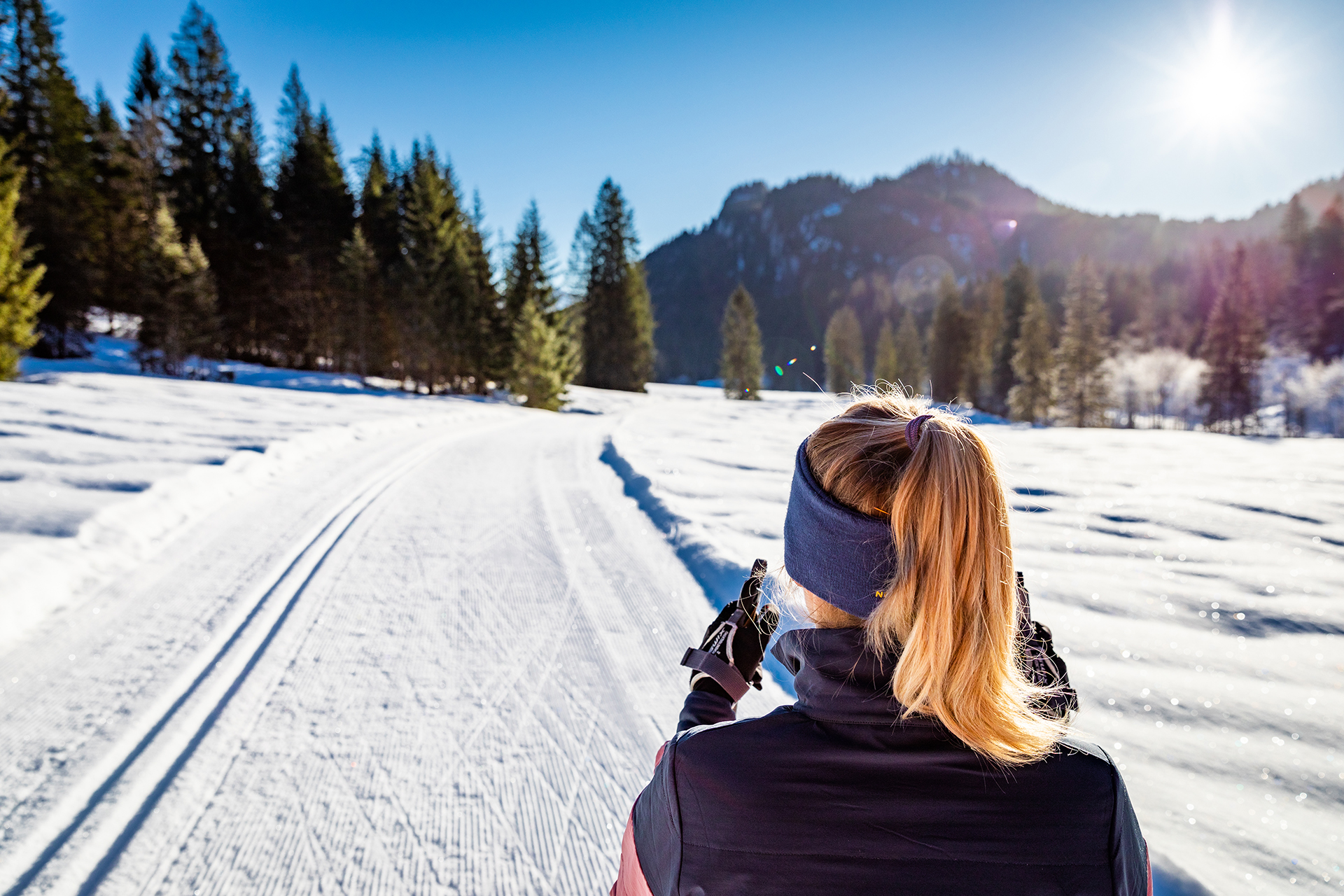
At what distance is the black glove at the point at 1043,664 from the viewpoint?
48.1 inches

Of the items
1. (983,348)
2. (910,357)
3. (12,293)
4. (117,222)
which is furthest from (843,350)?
(12,293)

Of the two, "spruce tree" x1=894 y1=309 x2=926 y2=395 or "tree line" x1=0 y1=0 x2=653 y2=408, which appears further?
"spruce tree" x1=894 y1=309 x2=926 y2=395

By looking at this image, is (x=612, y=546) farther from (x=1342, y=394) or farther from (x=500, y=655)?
(x=1342, y=394)

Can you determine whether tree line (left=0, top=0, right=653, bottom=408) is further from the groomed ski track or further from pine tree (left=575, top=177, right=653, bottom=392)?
the groomed ski track

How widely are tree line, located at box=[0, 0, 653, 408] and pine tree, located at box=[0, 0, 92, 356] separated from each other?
71 millimetres

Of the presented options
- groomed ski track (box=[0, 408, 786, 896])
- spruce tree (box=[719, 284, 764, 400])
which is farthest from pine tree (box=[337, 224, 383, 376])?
groomed ski track (box=[0, 408, 786, 896])

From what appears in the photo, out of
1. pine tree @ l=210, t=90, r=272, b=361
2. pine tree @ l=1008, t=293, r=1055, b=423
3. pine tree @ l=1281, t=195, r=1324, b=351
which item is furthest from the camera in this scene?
pine tree @ l=1281, t=195, r=1324, b=351

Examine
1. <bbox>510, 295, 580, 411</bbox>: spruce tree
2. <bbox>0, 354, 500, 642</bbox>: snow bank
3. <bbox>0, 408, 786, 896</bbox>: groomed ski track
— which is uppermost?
<bbox>510, 295, 580, 411</bbox>: spruce tree

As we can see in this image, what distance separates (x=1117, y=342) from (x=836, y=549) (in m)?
63.6

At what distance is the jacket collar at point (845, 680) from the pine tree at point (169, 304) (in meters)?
30.7

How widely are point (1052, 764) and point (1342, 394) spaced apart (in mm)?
62253

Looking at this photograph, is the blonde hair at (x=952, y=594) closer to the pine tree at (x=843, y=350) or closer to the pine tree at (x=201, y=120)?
the pine tree at (x=201, y=120)

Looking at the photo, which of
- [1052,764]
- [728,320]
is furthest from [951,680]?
[728,320]

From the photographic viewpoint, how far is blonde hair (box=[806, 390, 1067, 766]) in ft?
3.04
